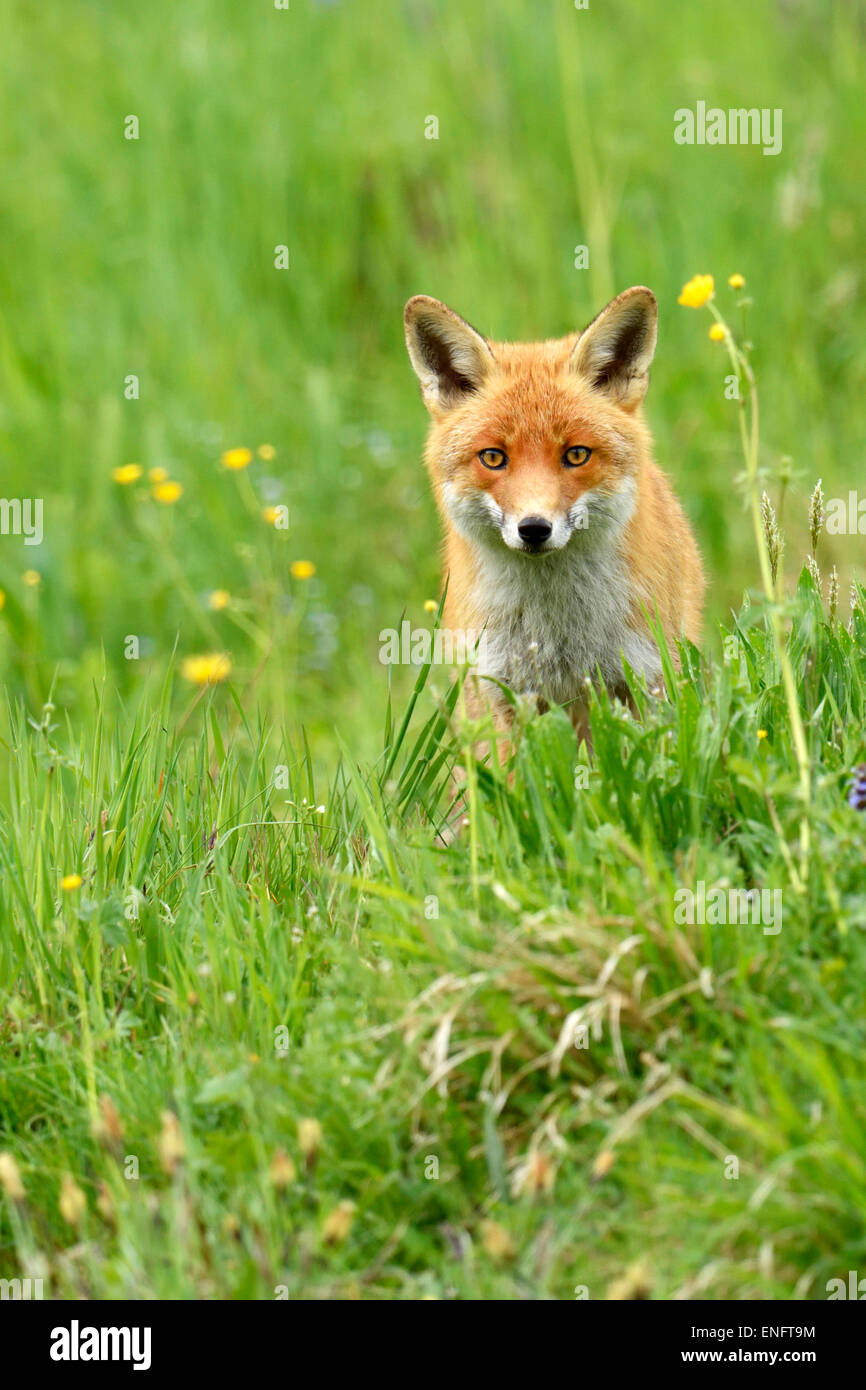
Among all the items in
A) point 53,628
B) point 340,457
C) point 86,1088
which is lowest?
point 86,1088

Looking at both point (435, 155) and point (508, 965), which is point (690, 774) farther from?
point (435, 155)

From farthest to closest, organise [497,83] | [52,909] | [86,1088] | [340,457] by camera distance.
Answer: [497,83] → [340,457] → [52,909] → [86,1088]

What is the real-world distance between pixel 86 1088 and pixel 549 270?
833 centimetres

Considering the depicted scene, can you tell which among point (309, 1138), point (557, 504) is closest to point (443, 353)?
point (557, 504)

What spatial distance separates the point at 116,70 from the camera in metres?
11.9

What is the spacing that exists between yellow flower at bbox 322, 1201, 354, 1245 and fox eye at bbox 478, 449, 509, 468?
9.69ft

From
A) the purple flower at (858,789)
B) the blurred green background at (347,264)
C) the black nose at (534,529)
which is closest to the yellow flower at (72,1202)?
the purple flower at (858,789)

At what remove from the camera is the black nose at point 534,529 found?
198 inches

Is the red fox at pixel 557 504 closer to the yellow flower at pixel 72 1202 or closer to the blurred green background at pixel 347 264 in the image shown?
the yellow flower at pixel 72 1202

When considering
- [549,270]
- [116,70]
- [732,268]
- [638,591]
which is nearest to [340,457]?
[549,270]

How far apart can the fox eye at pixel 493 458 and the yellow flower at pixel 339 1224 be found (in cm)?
295

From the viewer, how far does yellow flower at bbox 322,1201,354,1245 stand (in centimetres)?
299

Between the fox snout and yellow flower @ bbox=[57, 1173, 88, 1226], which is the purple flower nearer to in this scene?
the fox snout

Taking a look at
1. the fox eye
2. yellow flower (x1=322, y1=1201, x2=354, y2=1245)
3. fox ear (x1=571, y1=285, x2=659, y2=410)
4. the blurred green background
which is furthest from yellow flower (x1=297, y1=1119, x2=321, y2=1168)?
the blurred green background
